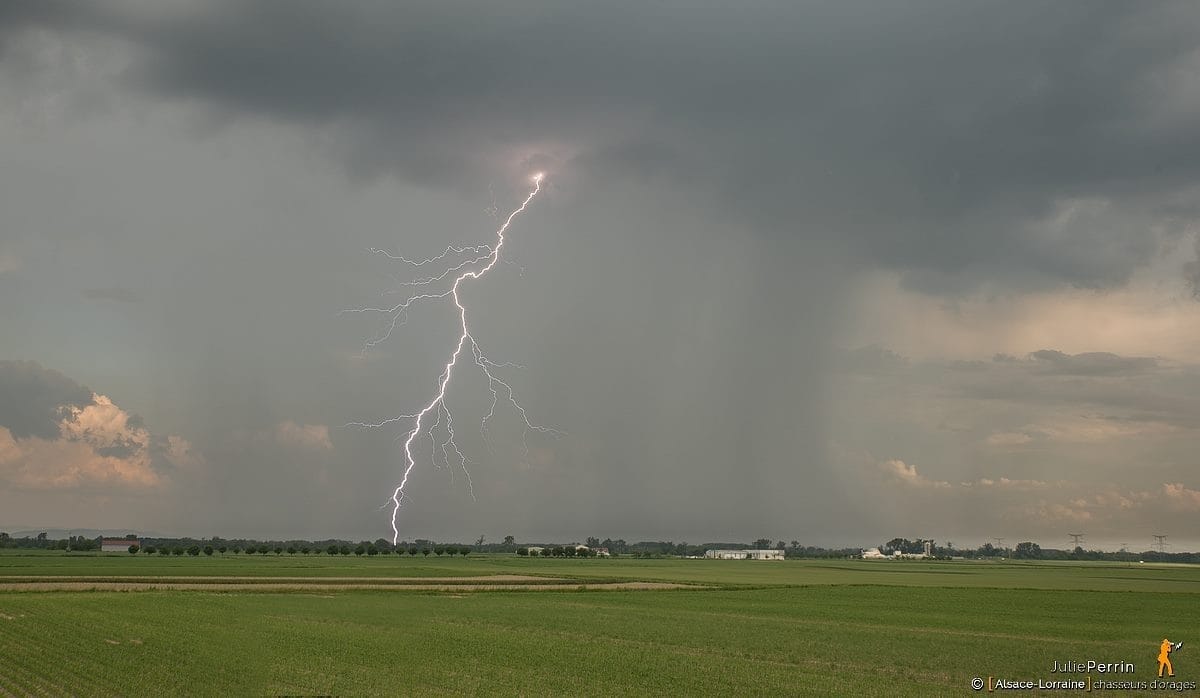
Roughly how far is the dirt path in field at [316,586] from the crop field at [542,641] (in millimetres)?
1335

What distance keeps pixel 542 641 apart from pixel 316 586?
138ft

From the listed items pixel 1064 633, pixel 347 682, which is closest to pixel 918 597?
pixel 1064 633

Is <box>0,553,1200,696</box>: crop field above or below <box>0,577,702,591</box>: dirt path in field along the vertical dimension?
above

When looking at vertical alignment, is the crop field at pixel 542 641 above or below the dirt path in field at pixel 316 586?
above

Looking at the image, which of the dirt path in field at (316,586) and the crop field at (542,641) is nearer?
the crop field at (542,641)

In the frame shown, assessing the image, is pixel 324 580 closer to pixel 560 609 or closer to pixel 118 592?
pixel 118 592

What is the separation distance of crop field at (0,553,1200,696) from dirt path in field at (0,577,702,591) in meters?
1.34

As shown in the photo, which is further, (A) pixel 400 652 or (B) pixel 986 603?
(B) pixel 986 603

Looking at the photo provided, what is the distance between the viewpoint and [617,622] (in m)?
47.1

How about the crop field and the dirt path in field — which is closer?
the crop field

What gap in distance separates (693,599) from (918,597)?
61.1ft

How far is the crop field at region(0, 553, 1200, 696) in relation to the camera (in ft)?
86.5

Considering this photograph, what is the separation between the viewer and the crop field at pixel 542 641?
26.4 m

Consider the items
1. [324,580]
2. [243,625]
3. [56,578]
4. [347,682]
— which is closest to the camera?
[347,682]
